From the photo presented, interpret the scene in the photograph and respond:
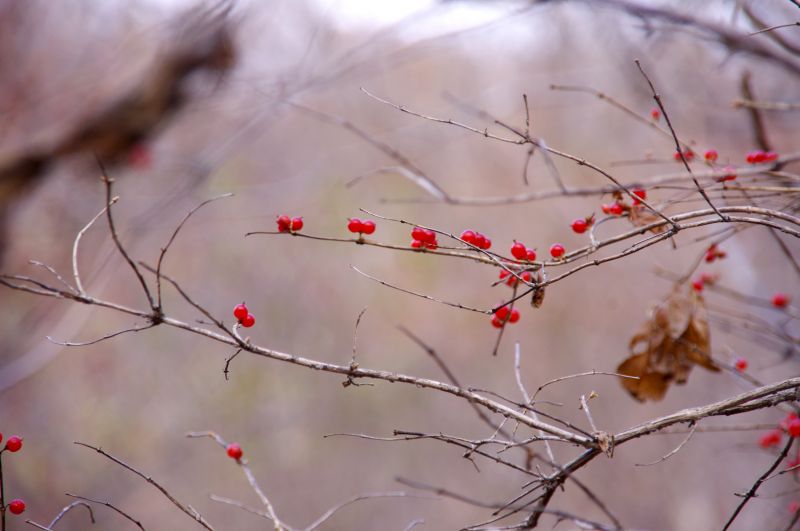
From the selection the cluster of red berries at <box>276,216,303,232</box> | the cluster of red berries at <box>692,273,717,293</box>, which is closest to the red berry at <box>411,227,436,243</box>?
the cluster of red berries at <box>276,216,303,232</box>

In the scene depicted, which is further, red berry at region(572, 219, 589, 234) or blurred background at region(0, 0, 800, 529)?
Result: blurred background at region(0, 0, 800, 529)

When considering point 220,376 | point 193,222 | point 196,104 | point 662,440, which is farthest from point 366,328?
point 196,104

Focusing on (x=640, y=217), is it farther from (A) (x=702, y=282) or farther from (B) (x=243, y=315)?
(B) (x=243, y=315)

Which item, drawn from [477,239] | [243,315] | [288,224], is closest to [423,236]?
[477,239]

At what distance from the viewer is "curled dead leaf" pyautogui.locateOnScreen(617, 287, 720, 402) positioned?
54.7 inches

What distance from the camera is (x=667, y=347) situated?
1.41 meters

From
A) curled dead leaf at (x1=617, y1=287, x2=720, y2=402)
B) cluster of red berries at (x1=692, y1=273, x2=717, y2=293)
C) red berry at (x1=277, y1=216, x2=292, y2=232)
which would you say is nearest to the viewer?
red berry at (x1=277, y1=216, x2=292, y2=232)

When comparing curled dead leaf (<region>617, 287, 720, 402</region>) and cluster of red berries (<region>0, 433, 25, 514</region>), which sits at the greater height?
curled dead leaf (<region>617, 287, 720, 402</region>)

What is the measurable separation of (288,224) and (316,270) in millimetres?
4939

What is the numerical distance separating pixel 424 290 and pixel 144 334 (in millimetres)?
2549

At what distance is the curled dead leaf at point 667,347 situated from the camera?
1.39 metres

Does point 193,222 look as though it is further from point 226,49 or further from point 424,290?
point 226,49

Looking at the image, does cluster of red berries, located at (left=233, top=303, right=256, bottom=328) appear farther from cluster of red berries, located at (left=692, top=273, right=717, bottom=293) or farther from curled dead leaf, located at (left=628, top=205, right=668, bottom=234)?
cluster of red berries, located at (left=692, top=273, right=717, bottom=293)

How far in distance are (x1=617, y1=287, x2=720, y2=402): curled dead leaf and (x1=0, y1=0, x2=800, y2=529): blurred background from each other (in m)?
1.58
